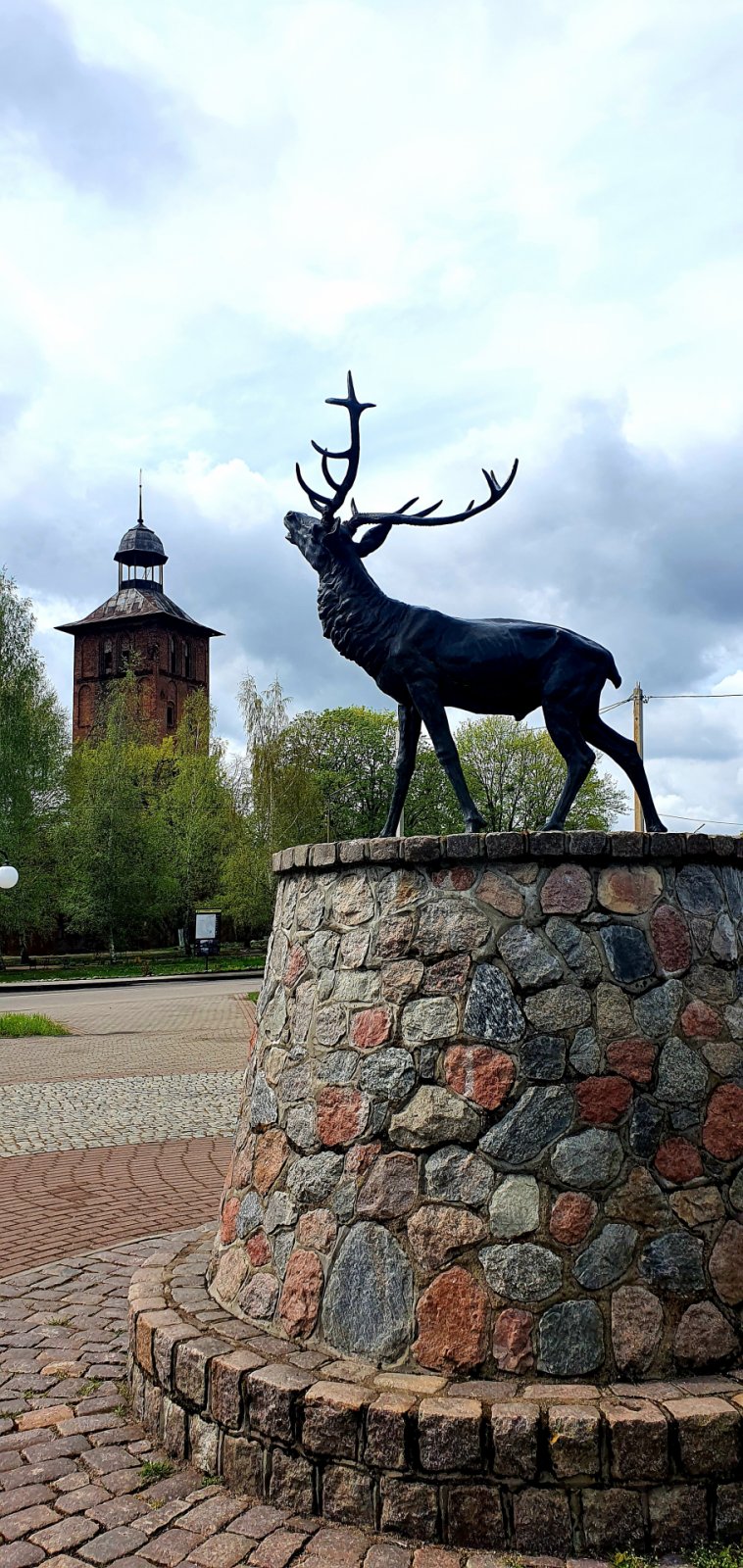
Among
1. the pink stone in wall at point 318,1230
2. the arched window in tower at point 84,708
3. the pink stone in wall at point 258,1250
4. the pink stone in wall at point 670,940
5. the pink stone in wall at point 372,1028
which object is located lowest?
the pink stone in wall at point 258,1250

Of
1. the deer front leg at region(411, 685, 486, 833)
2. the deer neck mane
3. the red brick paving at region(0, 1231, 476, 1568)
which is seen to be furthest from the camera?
the deer neck mane

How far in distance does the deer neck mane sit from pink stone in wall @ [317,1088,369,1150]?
5.84 feet

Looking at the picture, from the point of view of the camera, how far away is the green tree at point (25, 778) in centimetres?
3791

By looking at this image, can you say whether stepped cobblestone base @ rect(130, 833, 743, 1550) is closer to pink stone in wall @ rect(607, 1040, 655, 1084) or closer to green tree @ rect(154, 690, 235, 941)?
pink stone in wall @ rect(607, 1040, 655, 1084)

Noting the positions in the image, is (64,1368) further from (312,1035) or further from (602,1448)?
(602,1448)

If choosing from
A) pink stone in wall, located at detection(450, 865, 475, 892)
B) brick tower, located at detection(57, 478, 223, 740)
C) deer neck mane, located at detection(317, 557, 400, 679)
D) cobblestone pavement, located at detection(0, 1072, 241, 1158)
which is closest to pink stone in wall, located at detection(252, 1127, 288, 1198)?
pink stone in wall, located at detection(450, 865, 475, 892)

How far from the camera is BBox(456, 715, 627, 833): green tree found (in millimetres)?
40875

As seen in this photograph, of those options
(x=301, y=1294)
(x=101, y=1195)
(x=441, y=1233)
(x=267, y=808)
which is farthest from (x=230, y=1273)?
(x=267, y=808)

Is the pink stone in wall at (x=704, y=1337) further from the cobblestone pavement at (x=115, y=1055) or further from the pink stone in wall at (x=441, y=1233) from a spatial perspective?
the cobblestone pavement at (x=115, y=1055)

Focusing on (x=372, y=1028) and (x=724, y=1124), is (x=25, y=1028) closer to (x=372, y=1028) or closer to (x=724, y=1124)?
(x=372, y=1028)

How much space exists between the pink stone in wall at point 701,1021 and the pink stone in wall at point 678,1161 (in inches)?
14.4

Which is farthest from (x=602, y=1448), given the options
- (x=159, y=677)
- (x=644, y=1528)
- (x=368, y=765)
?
(x=159, y=677)

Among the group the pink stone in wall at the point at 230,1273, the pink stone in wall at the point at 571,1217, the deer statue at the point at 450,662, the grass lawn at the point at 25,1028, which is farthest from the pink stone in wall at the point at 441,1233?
the grass lawn at the point at 25,1028

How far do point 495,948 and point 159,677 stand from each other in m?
67.3
